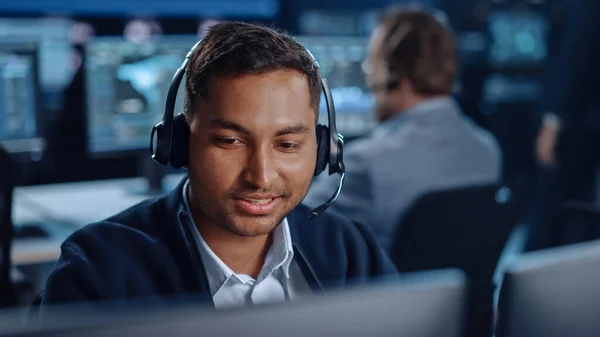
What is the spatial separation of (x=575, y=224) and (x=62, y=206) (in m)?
1.51

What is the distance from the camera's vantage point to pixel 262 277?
1.07m

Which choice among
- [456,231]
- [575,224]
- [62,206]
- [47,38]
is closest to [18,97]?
[47,38]

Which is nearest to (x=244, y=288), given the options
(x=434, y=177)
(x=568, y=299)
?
(x=568, y=299)

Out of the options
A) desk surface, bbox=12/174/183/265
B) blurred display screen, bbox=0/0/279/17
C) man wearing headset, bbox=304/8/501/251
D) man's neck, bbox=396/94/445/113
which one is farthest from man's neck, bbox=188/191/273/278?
blurred display screen, bbox=0/0/279/17

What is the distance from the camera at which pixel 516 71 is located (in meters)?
4.63

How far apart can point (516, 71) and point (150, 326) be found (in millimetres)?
4443

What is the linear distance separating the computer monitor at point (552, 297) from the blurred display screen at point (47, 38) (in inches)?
76.8

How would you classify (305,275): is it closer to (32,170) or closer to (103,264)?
(103,264)

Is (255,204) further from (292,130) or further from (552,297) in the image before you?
(552,297)

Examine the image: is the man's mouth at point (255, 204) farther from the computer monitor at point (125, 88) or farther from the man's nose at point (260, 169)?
the computer monitor at point (125, 88)

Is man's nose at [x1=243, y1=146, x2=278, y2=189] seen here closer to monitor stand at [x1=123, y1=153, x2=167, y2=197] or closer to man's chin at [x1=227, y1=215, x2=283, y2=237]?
man's chin at [x1=227, y1=215, x2=283, y2=237]

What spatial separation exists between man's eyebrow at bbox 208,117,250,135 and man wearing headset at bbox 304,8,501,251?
2.74 ft

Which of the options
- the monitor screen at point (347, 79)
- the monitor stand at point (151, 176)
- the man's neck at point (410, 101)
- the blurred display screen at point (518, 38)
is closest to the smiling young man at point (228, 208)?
the man's neck at point (410, 101)

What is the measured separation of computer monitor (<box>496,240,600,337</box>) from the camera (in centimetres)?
59
